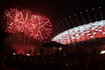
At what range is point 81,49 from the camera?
2061 cm

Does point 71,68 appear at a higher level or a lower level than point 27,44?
lower

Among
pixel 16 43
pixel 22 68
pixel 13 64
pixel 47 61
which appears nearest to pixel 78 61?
pixel 47 61

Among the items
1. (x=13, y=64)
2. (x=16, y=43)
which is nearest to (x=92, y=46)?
(x=13, y=64)

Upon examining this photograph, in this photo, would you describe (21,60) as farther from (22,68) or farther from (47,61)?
(47,61)

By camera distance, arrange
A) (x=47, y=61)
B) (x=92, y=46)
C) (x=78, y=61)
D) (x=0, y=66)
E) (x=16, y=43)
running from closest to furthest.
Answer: (x=0, y=66)
(x=78, y=61)
(x=47, y=61)
(x=92, y=46)
(x=16, y=43)

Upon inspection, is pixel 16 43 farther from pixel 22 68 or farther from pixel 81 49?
pixel 22 68

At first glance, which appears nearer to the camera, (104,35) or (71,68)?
(71,68)

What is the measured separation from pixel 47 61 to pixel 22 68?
2.05 m

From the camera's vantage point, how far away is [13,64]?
1166 cm

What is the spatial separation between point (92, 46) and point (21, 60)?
36.7 ft

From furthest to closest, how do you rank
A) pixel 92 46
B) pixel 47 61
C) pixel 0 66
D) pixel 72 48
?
pixel 72 48, pixel 92 46, pixel 47 61, pixel 0 66

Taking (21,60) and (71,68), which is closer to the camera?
(71,68)

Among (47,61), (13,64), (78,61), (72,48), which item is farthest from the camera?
(72,48)

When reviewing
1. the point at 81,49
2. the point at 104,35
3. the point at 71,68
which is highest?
the point at 104,35
